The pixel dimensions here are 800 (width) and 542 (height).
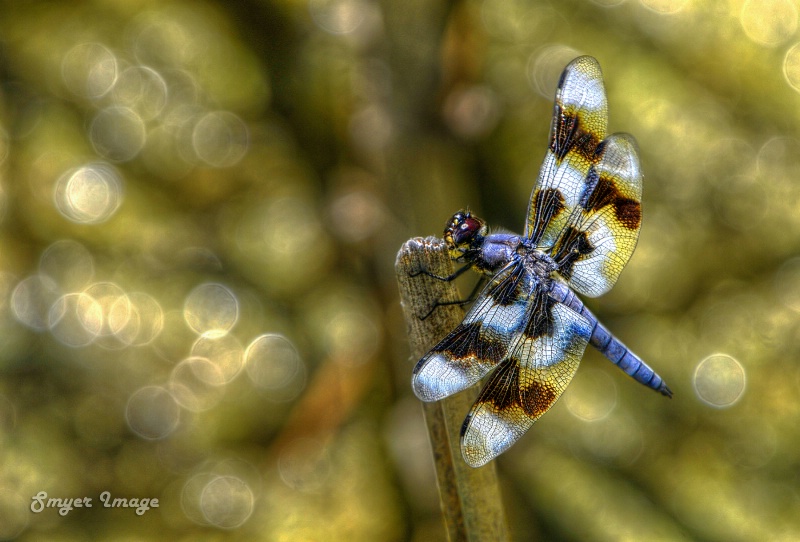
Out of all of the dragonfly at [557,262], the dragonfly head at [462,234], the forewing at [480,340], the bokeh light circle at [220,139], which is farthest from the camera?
the bokeh light circle at [220,139]

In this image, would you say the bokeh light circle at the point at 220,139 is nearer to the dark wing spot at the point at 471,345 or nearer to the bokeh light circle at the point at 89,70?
the bokeh light circle at the point at 89,70

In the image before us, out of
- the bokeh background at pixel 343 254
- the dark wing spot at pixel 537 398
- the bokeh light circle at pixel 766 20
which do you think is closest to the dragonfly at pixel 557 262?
the dark wing spot at pixel 537 398

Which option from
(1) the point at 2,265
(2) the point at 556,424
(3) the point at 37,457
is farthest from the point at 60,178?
(2) the point at 556,424

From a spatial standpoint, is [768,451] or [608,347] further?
[768,451]

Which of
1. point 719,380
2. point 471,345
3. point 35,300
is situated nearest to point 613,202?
point 471,345

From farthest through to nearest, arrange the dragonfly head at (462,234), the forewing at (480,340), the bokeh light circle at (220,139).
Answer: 1. the bokeh light circle at (220,139)
2. the dragonfly head at (462,234)
3. the forewing at (480,340)

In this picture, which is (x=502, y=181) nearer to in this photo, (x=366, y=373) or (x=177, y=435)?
(x=366, y=373)

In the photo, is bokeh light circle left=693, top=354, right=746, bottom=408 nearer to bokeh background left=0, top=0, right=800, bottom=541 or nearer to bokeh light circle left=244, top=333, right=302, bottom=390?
bokeh background left=0, top=0, right=800, bottom=541
